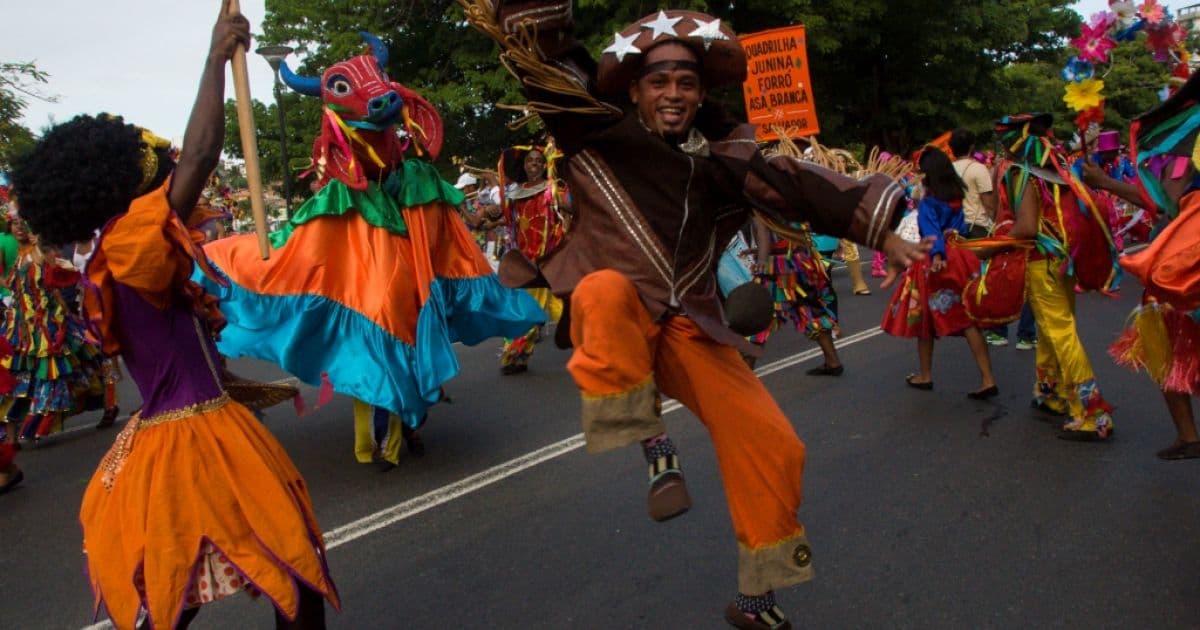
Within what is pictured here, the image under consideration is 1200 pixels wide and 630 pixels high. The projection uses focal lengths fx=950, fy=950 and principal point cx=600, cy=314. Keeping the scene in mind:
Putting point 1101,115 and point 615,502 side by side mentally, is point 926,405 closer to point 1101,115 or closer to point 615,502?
point 1101,115

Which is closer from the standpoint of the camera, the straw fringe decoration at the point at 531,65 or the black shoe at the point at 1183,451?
the straw fringe decoration at the point at 531,65

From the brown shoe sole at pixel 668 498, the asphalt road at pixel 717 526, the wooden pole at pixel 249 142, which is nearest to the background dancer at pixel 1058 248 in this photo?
the asphalt road at pixel 717 526

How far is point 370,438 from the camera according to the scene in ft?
20.2

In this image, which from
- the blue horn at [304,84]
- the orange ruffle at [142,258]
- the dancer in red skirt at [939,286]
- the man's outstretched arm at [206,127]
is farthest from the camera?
the dancer in red skirt at [939,286]

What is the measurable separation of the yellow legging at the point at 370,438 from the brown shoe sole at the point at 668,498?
325 cm

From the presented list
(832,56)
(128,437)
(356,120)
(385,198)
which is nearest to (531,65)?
(128,437)

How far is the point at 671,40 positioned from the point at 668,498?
1532mm

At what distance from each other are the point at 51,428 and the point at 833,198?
6995mm

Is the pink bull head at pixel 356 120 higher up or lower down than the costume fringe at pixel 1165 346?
higher up

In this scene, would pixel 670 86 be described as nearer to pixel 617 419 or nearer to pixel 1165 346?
pixel 617 419

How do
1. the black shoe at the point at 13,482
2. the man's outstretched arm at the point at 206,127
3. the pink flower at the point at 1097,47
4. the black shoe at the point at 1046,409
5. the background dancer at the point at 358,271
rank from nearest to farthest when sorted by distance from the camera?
the man's outstretched arm at the point at 206,127 < the pink flower at the point at 1097,47 < the background dancer at the point at 358,271 < the black shoe at the point at 13,482 < the black shoe at the point at 1046,409

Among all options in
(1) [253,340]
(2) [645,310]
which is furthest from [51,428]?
(2) [645,310]

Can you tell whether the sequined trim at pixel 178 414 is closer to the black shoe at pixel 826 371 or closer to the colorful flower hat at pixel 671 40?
the colorful flower hat at pixel 671 40

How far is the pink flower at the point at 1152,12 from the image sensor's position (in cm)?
511
